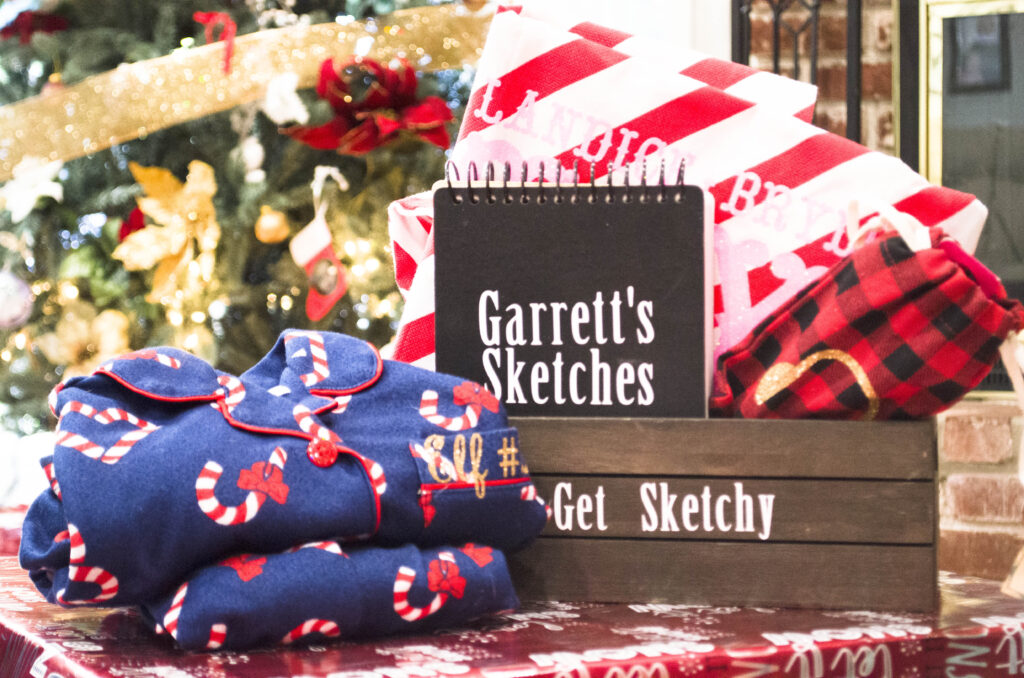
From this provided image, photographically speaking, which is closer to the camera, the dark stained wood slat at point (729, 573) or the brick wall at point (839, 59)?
the dark stained wood slat at point (729, 573)

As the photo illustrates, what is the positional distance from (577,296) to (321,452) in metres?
0.20

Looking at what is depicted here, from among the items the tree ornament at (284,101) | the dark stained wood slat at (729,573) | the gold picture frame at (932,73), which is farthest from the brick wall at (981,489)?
the tree ornament at (284,101)

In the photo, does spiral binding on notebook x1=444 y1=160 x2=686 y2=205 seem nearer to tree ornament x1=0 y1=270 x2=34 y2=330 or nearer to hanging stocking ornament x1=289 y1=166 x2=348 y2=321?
hanging stocking ornament x1=289 y1=166 x2=348 y2=321

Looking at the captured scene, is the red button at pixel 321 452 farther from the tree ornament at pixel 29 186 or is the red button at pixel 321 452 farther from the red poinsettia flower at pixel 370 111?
Answer: the tree ornament at pixel 29 186

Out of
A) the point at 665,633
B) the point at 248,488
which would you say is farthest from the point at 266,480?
the point at 665,633

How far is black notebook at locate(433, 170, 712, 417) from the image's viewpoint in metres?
0.63

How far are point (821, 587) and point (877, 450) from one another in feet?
0.28

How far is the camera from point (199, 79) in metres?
1.67

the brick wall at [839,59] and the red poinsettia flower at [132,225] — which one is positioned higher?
the brick wall at [839,59]

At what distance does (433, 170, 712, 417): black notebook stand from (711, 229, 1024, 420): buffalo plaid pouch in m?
0.05

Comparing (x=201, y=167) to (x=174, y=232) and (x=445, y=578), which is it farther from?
(x=445, y=578)

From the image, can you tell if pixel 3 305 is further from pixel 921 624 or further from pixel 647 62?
pixel 921 624

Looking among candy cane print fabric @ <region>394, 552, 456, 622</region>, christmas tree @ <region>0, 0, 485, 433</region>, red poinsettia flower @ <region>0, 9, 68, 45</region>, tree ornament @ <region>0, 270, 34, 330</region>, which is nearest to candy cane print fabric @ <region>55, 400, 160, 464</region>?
candy cane print fabric @ <region>394, 552, 456, 622</region>

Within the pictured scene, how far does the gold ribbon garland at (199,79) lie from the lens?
1667 mm
